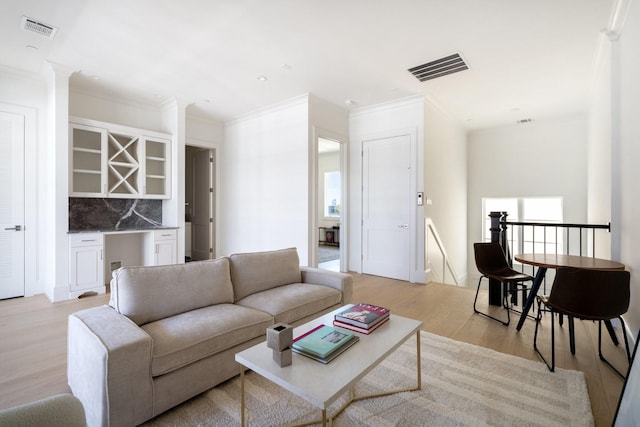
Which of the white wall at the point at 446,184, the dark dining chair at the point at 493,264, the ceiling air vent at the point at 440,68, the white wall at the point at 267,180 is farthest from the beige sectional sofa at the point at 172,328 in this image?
the white wall at the point at 446,184

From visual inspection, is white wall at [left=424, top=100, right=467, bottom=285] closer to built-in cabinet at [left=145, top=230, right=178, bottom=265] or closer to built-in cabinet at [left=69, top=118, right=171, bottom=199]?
built-in cabinet at [left=145, top=230, right=178, bottom=265]

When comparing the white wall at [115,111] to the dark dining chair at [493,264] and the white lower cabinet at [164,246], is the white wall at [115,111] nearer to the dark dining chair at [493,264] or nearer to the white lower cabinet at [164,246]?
the white lower cabinet at [164,246]

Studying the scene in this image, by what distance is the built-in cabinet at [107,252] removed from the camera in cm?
398

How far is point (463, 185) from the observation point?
270 inches

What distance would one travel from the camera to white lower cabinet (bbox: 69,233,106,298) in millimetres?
3951

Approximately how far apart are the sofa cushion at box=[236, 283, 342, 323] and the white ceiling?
245 cm

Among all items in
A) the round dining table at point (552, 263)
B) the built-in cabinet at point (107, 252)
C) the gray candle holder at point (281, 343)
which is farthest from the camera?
the built-in cabinet at point (107, 252)

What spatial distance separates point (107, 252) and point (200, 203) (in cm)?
205

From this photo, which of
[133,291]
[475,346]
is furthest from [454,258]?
[133,291]

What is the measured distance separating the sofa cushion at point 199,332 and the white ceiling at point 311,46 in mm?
2516

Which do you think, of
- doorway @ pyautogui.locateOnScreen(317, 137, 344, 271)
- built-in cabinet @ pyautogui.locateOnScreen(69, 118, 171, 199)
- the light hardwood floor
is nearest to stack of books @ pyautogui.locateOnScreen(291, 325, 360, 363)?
the light hardwood floor

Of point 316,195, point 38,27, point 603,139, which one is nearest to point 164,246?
point 316,195

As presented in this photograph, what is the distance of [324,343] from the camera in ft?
5.28

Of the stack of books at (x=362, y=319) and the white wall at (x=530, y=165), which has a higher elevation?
the white wall at (x=530, y=165)
